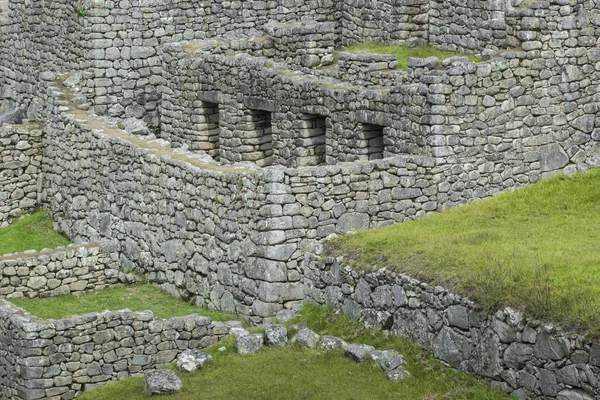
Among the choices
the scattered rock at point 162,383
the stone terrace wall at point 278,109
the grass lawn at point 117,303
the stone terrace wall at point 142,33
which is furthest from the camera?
the stone terrace wall at point 142,33

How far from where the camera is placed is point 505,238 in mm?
23266

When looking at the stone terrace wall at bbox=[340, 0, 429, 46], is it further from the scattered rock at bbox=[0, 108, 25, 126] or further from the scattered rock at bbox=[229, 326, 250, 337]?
the scattered rock at bbox=[229, 326, 250, 337]

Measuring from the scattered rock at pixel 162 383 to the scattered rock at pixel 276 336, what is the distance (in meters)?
1.38

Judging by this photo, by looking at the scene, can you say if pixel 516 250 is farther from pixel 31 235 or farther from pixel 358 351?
pixel 31 235

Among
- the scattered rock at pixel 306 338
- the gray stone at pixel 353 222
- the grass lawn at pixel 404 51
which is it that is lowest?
the scattered rock at pixel 306 338

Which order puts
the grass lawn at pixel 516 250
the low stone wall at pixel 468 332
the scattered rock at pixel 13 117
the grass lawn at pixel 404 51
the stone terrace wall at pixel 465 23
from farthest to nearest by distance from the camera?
1. the scattered rock at pixel 13 117
2. the grass lawn at pixel 404 51
3. the stone terrace wall at pixel 465 23
4. the grass lawn at pixel 516 250
5. the low stone wall at pixel 468 332

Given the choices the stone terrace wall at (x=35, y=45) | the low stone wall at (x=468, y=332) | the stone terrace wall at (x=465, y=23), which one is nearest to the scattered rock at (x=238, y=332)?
the low stone wall at (x=468, y=332)

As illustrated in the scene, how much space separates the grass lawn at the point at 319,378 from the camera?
2130 centimetres

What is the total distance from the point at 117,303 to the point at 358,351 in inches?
292

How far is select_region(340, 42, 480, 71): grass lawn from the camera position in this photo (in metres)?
31.5

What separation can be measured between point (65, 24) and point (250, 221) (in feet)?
43.2

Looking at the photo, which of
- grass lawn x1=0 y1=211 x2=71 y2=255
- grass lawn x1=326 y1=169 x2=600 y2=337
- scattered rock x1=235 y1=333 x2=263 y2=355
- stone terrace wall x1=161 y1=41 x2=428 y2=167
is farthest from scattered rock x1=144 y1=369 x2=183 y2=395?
grass lawn x1=0 y1=211 x2=71 y2=255

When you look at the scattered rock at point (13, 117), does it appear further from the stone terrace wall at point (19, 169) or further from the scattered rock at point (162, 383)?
the scattered rock at point (162, 383)

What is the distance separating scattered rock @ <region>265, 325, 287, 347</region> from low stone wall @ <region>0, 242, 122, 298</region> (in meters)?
7.42
